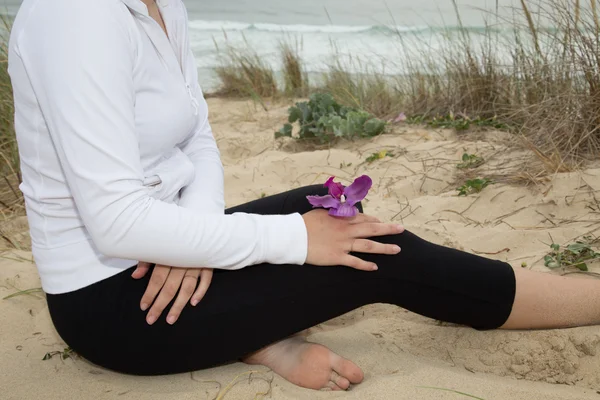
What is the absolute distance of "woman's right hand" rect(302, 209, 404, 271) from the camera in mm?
1543

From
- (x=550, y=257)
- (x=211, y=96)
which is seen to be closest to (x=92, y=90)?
(x=550, y=257)

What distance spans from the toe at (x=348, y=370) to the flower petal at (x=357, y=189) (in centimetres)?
41

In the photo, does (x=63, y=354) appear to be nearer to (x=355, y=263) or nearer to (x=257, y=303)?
(x=257, y=303)

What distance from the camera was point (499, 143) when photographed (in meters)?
3.38

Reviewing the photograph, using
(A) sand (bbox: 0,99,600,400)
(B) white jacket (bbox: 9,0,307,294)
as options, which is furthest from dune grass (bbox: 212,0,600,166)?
(B) white jacket (bbox: 9,0,307,294)

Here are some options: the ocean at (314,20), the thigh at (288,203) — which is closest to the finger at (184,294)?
the thigh at (288,203)

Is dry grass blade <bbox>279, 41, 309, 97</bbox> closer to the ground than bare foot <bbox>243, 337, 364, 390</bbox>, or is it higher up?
higher up

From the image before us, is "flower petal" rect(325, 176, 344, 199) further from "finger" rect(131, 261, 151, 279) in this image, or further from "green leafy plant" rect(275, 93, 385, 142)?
"green leafy plant" rect(275, 93, 385, 142)

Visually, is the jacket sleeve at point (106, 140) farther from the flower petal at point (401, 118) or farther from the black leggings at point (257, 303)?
the flower petal at point (401, 118)

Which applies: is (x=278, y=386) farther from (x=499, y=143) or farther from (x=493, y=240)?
(x=499, y=143)

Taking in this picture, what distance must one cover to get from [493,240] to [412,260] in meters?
0.89


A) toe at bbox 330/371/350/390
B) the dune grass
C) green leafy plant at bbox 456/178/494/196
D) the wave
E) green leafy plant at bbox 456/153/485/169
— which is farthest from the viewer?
the wave

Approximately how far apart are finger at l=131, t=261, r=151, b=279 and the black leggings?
0.03 meters

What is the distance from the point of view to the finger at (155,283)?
4.92ft
